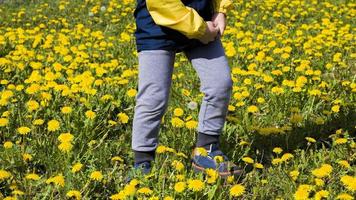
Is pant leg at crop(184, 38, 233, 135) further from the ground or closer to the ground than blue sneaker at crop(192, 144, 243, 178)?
further from the ground

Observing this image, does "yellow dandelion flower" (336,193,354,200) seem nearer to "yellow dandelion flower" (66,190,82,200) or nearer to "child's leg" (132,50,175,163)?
"child's leg" (132,50,175,163)

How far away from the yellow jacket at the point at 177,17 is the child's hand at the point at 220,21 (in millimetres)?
248

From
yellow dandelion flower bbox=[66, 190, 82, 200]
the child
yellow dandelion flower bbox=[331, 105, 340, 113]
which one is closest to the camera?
yellow dandelion flower bbox=[66, 190, 82, 200]

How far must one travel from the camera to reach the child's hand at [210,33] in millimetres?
2877

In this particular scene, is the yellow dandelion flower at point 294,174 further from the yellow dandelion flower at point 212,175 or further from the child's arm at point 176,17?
the child's arm at point 176,17

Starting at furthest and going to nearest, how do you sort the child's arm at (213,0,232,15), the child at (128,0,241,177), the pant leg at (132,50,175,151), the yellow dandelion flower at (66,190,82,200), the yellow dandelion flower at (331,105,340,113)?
the yellow dandelion flower at (331,105,340,113) < the child's arm at (213,0,232,15) < the pant leg at (132,50,175,151) < the child at (128,0,241,177) < the yellow dandelion flower at (66,190,82,200)

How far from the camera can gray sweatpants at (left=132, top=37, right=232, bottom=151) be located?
2.90 m

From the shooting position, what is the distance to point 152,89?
290cm

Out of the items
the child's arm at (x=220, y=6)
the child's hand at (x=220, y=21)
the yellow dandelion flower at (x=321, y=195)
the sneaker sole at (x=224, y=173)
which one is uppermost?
the child's arm at (x=220, y=6)

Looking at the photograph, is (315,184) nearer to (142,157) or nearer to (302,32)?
(142,157)

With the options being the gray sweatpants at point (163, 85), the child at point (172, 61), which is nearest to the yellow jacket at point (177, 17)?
the child at point (172, 61)

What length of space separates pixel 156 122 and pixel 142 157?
0.78ft

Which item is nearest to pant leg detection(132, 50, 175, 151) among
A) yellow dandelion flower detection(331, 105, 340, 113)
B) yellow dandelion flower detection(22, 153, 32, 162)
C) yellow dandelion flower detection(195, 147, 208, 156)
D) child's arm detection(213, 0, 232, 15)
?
yellow dandelion flower detection(195, 147, 208, 156)

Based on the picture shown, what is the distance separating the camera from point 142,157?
3.11 meters
